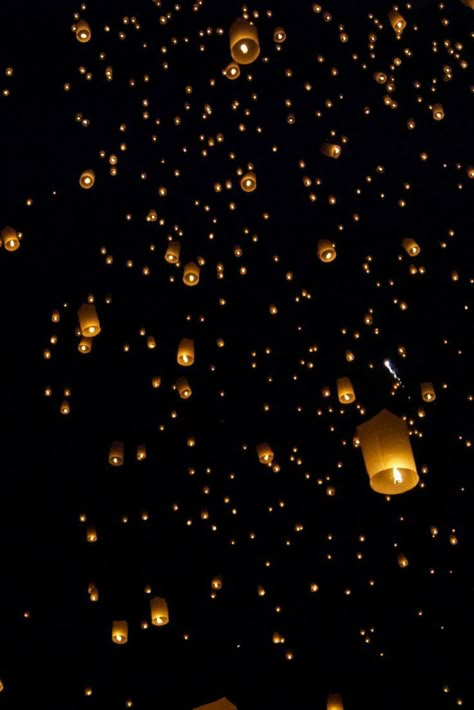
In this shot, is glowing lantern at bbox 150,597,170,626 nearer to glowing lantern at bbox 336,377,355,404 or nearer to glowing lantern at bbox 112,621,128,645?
glowing lantern at bbox 112,621,128,645

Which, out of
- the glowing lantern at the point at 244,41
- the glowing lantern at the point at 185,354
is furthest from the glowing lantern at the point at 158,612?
the glowing lantern at the point at 244,41

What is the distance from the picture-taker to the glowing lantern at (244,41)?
3.16 m

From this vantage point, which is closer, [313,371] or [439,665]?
[439,665]

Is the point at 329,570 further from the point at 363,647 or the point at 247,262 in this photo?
the point at 247,262

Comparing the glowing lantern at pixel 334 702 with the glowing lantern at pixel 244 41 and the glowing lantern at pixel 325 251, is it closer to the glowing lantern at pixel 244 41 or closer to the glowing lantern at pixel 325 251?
the glowing lantern at pixel 325 251

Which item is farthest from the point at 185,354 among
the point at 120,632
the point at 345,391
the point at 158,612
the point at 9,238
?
the point at 120,632

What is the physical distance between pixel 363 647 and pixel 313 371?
1.93 metres

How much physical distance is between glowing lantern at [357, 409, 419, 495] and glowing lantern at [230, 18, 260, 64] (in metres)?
1.44

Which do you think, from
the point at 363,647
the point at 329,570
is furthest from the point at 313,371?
the point at 363,647

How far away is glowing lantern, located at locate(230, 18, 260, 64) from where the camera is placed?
316 centimetres

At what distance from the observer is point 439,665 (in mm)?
5516

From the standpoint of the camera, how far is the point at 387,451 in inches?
108

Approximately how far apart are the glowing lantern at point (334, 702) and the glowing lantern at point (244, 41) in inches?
144

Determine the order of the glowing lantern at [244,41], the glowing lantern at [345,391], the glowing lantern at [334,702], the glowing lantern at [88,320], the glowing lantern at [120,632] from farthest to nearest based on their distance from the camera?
the glowing lantern at [334,702] → the glowing lantern at [120,632] → the glowing lantern at [345,391] → the glowing lantern at [88,320] → the glowing lantern at [244,41]
